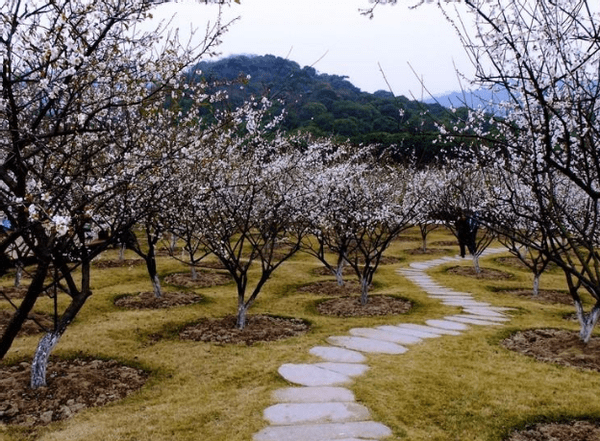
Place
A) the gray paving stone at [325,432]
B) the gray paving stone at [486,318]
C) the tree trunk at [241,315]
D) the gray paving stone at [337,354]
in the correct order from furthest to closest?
the gray paving stone at [486,318] → the tree trunk at [241,315] → the gray paving stone at [337,354] → the gray paving stone at [325,432]

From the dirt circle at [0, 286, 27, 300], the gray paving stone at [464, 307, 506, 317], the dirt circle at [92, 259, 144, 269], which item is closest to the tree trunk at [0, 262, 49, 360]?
the dirt circle at [0, 286, 27, 300]

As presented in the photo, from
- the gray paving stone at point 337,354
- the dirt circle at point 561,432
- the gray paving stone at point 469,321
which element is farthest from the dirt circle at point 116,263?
the dirt circle at point 561,432

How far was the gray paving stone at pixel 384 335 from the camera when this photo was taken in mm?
10141

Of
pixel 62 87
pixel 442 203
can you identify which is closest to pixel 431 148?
pixel 442 203

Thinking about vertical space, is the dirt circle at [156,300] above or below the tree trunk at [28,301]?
below

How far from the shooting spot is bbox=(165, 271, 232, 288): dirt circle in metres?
17.5

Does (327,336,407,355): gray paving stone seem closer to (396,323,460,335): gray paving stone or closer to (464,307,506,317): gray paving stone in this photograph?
(396,323,460,335): gray paving stone

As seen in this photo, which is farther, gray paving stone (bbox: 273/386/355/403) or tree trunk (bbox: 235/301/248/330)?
tree trunk (bbox: 235/301/248/330)

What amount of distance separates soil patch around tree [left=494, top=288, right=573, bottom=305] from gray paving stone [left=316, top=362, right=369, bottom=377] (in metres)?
10.5

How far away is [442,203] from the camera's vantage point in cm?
2356

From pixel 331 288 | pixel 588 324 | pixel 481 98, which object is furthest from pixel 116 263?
pixel 481 98

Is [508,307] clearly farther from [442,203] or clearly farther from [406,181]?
[406,181]

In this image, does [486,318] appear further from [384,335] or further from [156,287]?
[156,287]

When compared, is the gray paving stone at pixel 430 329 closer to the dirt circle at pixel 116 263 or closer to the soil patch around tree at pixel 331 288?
the soil patch around tree at pixel 331 288
